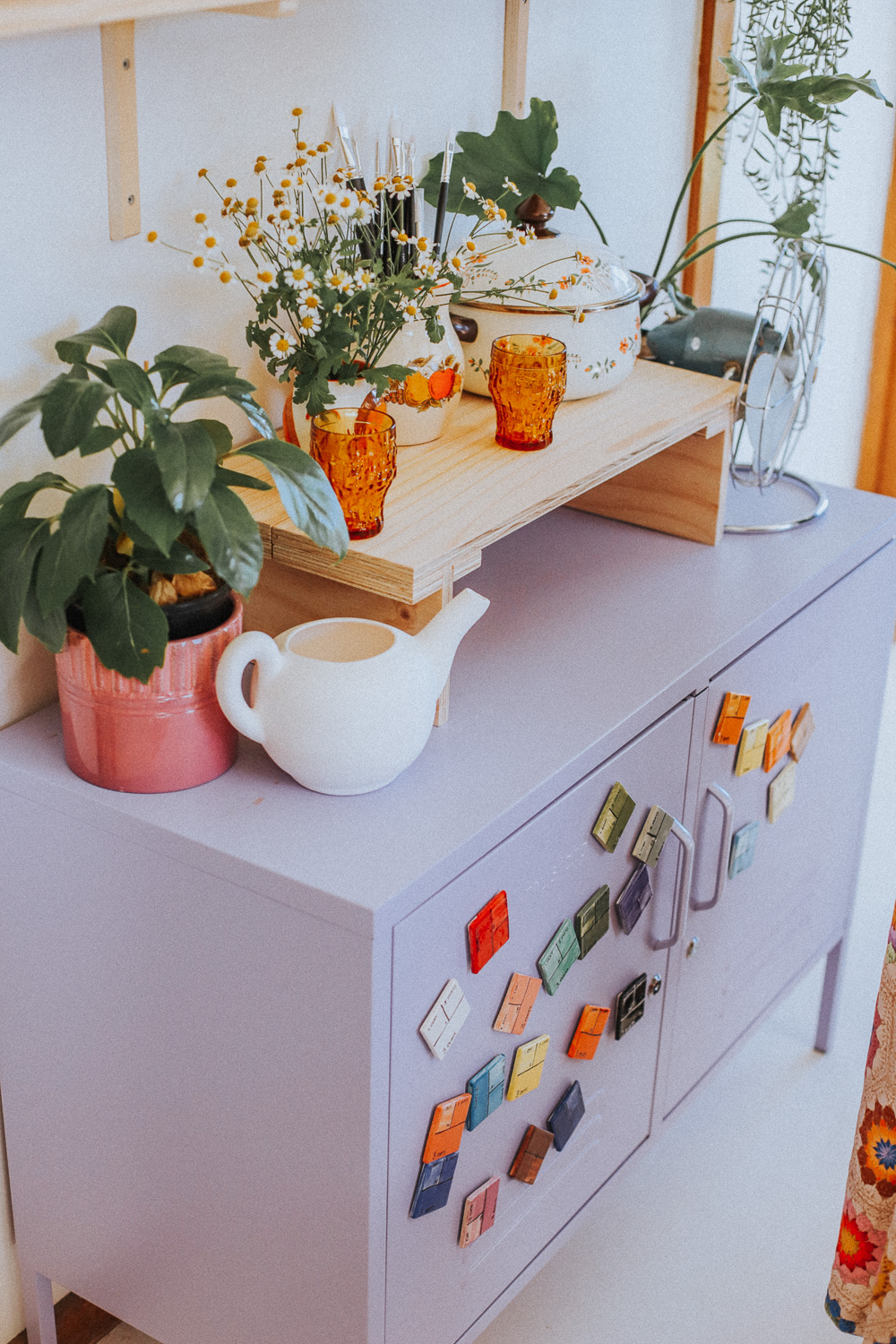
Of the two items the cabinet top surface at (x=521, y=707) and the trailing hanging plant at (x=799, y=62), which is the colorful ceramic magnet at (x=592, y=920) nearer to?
the cabinet top surface at (x=521, y=707)

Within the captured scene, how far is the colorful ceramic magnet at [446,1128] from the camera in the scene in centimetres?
134

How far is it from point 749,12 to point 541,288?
0.97m

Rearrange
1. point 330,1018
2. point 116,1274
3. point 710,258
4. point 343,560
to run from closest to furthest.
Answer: point 330,1018, point 343,560, point 116,1274, point 710,258

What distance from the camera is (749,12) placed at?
2.26 metres

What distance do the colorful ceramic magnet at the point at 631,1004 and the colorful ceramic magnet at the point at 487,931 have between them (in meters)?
0.33

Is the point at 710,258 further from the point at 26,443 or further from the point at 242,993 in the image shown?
the point at 242,993

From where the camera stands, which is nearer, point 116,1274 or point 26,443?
point 26,443

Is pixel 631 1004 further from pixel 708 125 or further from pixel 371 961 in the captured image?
pixel 708 125

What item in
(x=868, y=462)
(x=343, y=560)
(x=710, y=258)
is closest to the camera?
(x=343, y=560)

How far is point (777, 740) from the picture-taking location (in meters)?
1.81

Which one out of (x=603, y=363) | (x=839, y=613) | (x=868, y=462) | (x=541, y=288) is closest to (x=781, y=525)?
(x=839, y=613)

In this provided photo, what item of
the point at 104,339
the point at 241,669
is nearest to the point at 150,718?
the point at 241,669

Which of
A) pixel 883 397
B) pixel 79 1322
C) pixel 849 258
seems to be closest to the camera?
pixel 79 1322

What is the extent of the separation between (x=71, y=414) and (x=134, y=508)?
9 cm
